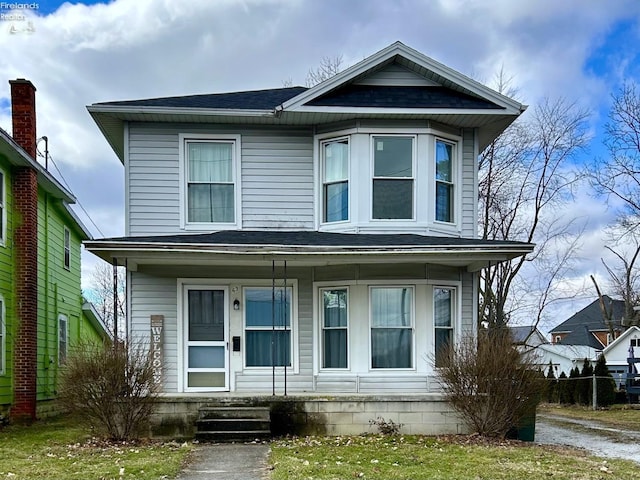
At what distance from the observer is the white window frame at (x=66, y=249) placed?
17.6 metres

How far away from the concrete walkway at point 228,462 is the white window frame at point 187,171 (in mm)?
4062

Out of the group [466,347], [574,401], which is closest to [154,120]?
[466,347]

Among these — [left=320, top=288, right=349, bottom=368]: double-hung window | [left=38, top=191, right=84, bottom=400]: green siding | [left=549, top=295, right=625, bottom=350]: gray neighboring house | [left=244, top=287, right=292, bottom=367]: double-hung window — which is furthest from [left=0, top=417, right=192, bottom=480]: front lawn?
[left=549, top=295, right=625, bottom=350]: gray neighboring house

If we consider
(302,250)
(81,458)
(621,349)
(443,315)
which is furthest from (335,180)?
(621,349)

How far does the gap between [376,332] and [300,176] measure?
10.4ft

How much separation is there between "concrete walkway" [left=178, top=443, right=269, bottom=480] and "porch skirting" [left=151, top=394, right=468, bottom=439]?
773mm

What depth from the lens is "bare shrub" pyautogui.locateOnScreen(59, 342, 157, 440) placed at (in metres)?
9.47

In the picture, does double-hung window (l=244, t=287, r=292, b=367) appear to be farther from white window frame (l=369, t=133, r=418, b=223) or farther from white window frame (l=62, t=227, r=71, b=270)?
white window frame (l=62, t=227, r=71, b=270)

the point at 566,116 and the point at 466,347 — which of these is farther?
the point at 566,116

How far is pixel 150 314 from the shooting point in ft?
37.9

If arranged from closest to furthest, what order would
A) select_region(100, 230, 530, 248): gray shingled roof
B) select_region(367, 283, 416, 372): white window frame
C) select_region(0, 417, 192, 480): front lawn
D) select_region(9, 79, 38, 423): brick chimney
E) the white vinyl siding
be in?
1. select_region(0, 417, 192, 480): front lawn
2. select_region(100, 230, 530, 248): gray shingled roof
3. select_region(367, 283, 416, 372): white window frame
4. the white vinyl siding
5. select_region(9, 79, 38, 423): brick chimney

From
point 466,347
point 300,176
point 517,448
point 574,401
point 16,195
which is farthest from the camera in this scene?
point 574,401

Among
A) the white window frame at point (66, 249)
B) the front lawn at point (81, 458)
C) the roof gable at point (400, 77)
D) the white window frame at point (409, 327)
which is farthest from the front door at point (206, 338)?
the white window frame at point (66, 249)

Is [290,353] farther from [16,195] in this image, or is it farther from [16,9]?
[16,9]
